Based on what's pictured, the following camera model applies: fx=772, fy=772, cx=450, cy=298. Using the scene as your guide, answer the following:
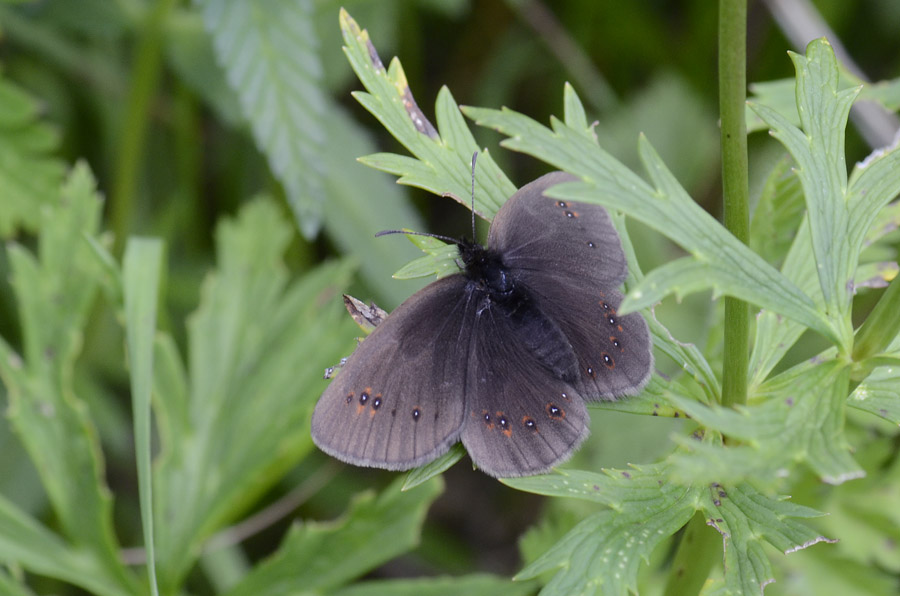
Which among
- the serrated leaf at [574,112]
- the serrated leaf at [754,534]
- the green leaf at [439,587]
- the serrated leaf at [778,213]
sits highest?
the serrated leaf at [574,112]

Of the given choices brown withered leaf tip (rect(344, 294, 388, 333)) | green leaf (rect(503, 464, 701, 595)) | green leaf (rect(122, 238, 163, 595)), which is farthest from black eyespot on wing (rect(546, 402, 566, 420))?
green leaf (rect(122, 238, 163, 595))

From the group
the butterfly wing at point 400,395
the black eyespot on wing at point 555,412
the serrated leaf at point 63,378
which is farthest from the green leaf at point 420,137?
the serrated leaf at point 63,378

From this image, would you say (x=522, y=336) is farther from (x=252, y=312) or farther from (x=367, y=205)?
(x=367, y=205)

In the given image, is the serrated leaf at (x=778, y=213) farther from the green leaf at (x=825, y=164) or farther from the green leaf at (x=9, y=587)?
the green leaf at (x=9, y=587)

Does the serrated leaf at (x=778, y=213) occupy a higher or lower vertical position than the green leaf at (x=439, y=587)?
higher

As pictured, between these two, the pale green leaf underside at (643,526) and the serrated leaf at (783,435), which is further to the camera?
the pale green leaf underside at (643,526)

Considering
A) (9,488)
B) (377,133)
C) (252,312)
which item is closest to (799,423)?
(252,312)
